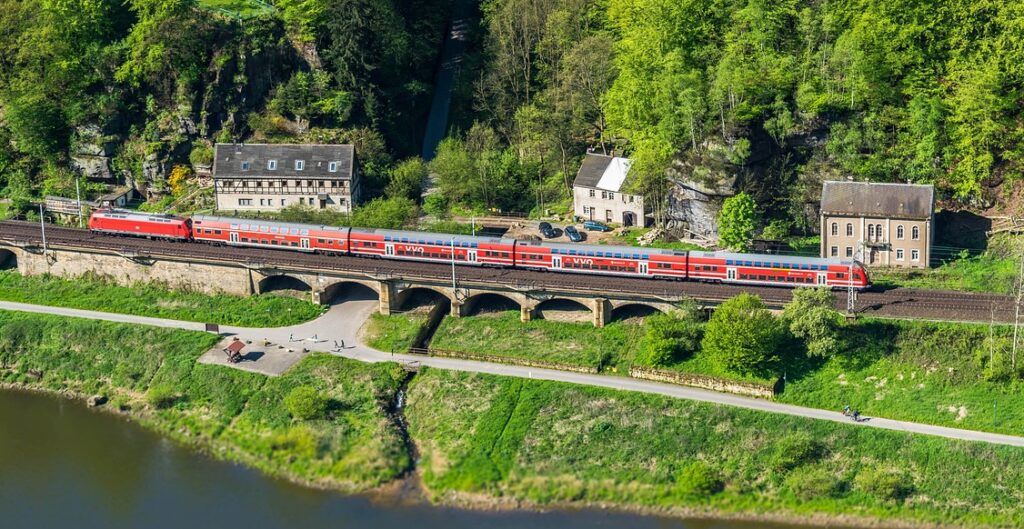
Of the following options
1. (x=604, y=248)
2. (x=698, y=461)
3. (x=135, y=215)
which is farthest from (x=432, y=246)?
(x=698, y=461)

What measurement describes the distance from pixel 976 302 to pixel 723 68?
32633 millimetres

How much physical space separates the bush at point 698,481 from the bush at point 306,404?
92.5ft

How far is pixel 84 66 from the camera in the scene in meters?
144

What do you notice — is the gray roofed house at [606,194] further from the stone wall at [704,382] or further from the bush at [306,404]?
the bush at [306,404]

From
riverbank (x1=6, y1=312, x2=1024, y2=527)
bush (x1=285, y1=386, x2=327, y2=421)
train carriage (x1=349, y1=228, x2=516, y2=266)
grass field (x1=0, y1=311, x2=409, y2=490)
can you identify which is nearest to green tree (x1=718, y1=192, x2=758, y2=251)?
train carriage (x1=349, y1=228, x2=516, y2=266)

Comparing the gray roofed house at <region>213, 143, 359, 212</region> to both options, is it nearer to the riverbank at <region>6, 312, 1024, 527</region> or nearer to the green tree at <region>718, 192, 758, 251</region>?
the riverbank at <region>6, 312, 1024, 527</region>

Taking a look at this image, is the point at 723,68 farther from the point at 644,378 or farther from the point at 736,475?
the point at 736,475

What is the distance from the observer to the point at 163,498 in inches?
3590

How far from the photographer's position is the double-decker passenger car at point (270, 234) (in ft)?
391

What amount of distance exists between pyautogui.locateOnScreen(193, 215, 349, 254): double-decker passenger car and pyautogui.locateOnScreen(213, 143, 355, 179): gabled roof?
386 inches

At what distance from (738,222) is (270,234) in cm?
4352

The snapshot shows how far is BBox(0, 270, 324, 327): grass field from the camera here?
11550cm

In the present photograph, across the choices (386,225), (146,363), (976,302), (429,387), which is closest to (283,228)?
(386,225)

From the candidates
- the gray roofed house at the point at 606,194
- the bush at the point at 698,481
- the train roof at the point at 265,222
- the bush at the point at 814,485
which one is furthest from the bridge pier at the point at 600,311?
the train roof at the point at 265,222
